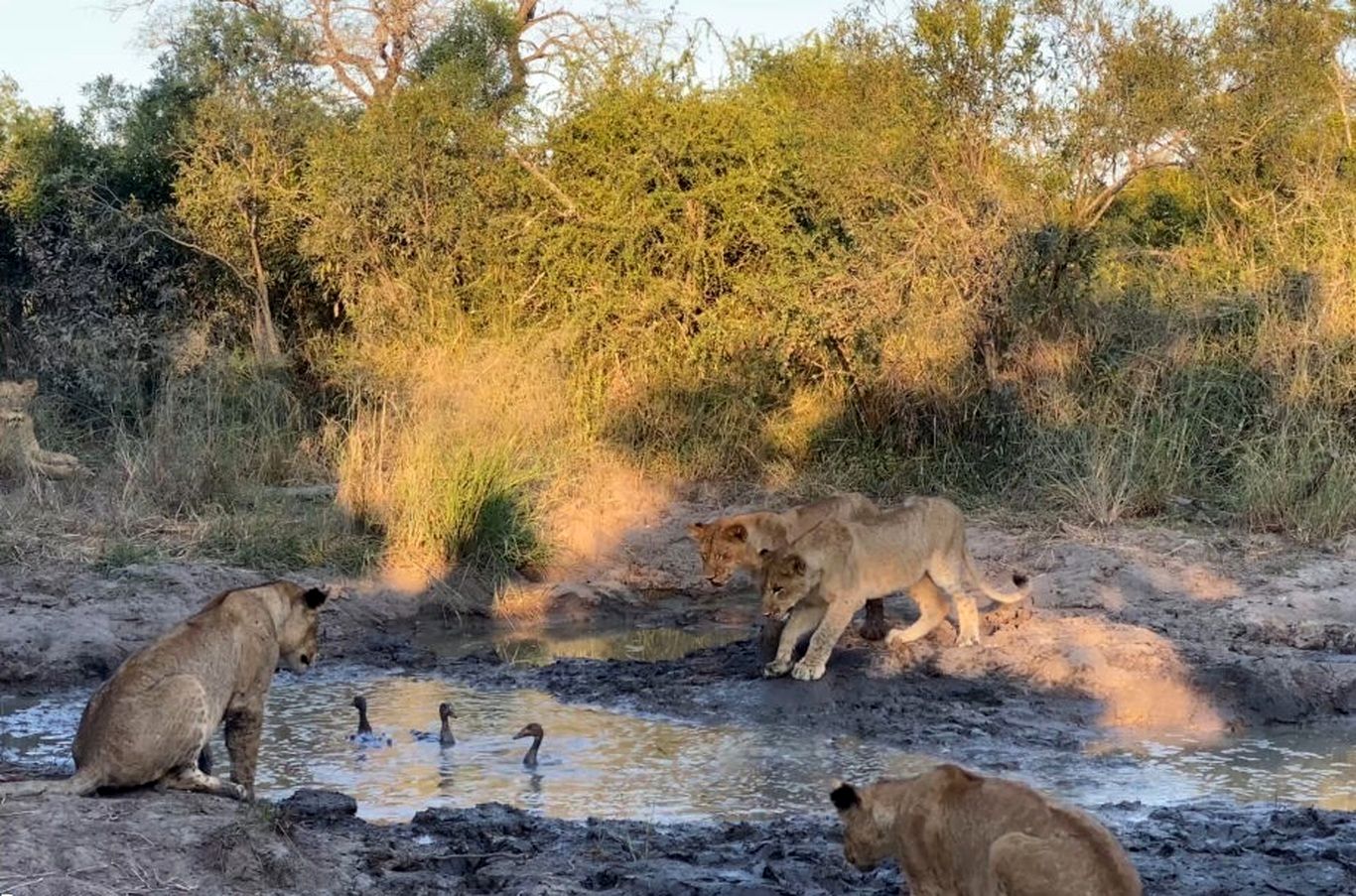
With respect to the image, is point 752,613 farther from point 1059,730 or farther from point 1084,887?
point 1084,887

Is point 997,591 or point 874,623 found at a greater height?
point 997,591

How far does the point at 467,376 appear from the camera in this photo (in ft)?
49.7

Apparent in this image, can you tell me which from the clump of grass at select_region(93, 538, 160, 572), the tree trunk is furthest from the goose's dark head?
the tree trunk

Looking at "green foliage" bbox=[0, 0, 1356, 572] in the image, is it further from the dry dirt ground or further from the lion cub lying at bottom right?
the lion cub lying at bottom right

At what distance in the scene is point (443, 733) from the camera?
8844 millimetres

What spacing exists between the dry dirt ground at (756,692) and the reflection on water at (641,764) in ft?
0.98

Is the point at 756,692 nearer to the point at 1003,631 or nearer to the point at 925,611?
the point at 925,611

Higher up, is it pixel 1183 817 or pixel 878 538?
pixel 878 538

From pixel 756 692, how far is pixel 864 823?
4.15 m

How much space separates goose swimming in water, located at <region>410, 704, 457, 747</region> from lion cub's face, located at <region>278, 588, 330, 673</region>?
1.31 m

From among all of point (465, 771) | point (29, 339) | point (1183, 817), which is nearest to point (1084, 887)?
point (1183, 817)

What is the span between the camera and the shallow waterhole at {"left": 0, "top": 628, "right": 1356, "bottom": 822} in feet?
25.7

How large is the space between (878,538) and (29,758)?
187 inches

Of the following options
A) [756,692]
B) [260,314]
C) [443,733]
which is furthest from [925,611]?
[260,314]
